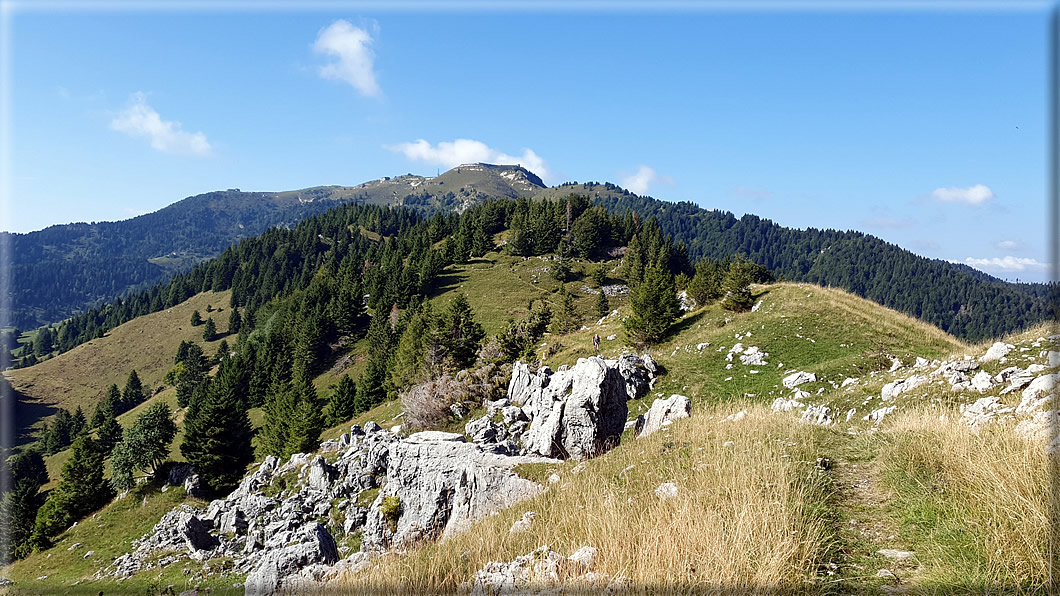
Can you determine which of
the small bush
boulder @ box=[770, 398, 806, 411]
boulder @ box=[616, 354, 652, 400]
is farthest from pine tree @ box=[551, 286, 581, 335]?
the small bush

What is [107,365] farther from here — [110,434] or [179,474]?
[179,474]

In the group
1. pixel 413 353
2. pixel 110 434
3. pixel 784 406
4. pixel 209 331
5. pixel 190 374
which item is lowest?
pixel 110 434

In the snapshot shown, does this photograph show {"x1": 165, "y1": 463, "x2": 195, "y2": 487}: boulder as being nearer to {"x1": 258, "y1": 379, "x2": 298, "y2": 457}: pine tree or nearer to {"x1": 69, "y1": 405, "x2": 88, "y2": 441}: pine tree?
{"x1": 258, "y1": 379, "x2": 298, "y2": 457}: pine tree

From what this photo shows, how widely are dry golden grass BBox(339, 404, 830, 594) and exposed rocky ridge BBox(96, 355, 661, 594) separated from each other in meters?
1.90

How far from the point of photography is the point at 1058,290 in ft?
20.7

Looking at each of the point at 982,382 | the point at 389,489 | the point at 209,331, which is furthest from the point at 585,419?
the point at 209,331

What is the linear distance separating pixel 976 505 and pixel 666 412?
10.6 metres

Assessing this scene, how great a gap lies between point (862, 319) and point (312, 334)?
80659 mm

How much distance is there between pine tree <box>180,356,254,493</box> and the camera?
136 feet

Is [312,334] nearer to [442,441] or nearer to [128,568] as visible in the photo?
[128,568]

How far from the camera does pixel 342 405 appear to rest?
57.9 meters

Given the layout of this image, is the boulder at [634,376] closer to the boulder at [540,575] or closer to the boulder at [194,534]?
the boulder at [540,575]

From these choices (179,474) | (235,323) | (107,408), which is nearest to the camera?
(179,474)

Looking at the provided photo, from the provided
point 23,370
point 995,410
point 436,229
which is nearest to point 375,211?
point 436,229
